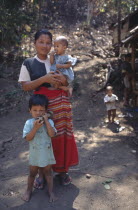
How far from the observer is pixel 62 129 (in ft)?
9.39

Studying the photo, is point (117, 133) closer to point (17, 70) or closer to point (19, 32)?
point (17, 70)

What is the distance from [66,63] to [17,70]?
7862 millimetres

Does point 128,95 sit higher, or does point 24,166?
point 128,95

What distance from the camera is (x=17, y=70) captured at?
10.3 metres

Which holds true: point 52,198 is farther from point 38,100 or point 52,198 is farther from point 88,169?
point 38,100

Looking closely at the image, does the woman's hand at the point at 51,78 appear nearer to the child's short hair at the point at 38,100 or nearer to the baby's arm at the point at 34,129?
the child's short hair at the point at 38,100

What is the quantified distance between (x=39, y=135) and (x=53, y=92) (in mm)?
491

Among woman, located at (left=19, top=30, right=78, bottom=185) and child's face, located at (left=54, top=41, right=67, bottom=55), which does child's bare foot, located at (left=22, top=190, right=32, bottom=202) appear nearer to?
woman, located at (left=19, top=30, right=78, bottom=185)

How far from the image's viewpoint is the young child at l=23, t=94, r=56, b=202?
8.45 feet

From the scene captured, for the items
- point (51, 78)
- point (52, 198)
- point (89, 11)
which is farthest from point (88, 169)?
point (89, 11)

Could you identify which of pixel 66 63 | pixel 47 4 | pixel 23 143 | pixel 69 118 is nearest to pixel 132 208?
pixel 69 118

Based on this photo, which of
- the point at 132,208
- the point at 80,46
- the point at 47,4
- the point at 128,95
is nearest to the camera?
the point at 132,208

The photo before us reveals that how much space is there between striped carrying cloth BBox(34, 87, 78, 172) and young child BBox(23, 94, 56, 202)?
0.45ft

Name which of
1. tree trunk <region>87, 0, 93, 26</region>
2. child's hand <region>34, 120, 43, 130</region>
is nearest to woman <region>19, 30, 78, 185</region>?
child's hand <region>34, 120, 43, 130</region>
